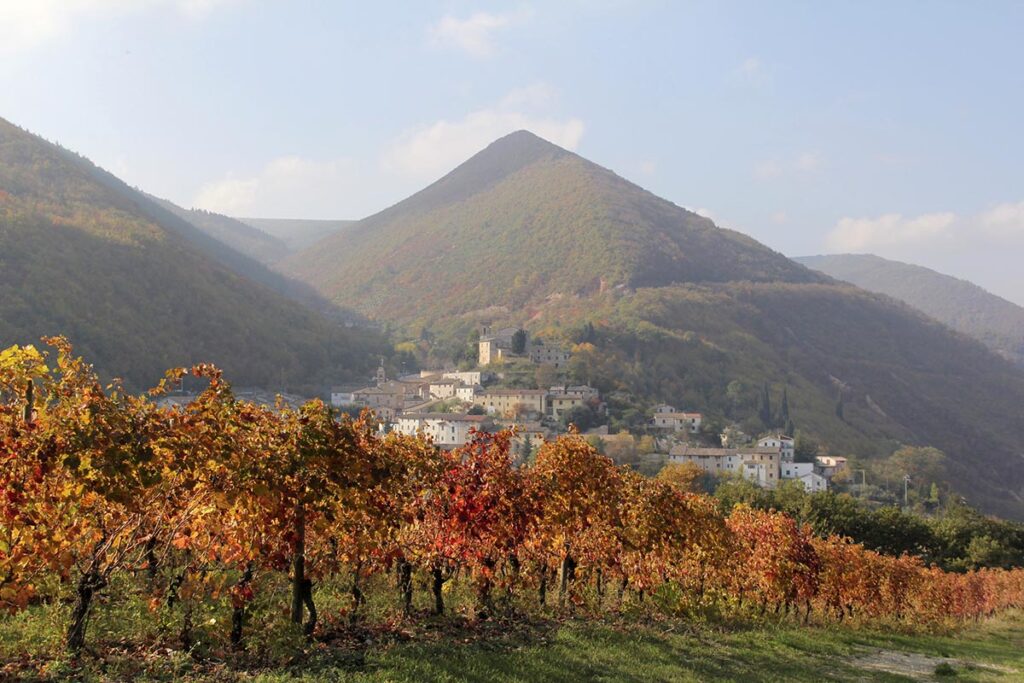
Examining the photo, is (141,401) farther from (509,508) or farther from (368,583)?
(509,508)

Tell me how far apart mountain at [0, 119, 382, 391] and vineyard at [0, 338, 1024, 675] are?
64599 millimetres

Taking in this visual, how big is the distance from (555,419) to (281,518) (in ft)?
283

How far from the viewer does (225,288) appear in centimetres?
11650

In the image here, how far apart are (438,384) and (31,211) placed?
51044mm

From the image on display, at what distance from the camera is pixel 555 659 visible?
8.62 m

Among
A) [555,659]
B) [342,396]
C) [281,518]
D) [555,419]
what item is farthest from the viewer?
[342,396]

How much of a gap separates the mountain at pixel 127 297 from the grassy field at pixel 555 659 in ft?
216

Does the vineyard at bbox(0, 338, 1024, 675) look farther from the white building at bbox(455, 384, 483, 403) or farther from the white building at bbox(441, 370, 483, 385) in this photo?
the white building at bbox(441, 370, 483, 385)

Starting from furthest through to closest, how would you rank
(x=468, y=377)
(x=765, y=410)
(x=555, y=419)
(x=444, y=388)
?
(x=765, y=410)
(x=468, y=377)
(x=444, y=388)
(x=555, y=419)

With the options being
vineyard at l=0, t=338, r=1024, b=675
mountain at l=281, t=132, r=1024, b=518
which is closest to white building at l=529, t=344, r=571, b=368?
mountain at l=281, t=132, r=1024, b=518

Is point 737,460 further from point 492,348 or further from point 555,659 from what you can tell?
point 555,659

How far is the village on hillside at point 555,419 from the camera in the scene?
82.8m

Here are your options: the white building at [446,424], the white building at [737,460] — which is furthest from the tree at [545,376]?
the white building at [737,460]

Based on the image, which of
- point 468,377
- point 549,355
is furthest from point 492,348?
point 468,377
